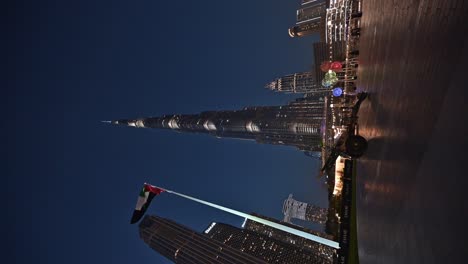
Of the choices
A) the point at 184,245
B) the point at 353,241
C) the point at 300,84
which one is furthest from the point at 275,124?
the point at 353,241

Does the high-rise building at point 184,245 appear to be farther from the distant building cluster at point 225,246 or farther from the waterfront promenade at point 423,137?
the waterfront promenade at point 423,137

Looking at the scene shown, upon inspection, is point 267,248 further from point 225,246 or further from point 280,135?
point 280,135

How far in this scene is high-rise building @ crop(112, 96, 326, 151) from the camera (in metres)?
105

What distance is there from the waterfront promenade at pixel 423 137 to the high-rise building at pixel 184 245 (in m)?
93.8

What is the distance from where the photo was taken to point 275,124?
386 ft

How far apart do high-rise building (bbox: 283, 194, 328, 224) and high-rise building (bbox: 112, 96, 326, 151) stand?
75944mm

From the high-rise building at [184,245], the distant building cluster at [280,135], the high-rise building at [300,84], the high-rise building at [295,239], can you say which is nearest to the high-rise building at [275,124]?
the distant building cluster at [280,135]

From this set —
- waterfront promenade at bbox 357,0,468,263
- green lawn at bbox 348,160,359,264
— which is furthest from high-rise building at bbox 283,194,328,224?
waterfront promenade at bbox 357,0,468,263

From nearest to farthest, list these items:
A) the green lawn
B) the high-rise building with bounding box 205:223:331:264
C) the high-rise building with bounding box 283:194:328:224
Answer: the green lawn → the high-rise building with bounding box 205:223:331:264 → the high-rise building with bounding box 283:194:328:224

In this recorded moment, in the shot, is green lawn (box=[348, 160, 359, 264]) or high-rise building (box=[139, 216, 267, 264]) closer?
green lawn (box=[348, 160, 359, 264])

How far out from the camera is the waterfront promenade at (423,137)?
162 inches

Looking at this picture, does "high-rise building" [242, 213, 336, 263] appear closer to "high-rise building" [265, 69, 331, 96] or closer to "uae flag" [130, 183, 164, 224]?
"high-rise building" [265, 69, 331, 96]

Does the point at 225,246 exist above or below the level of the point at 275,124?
below

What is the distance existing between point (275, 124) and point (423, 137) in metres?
113
